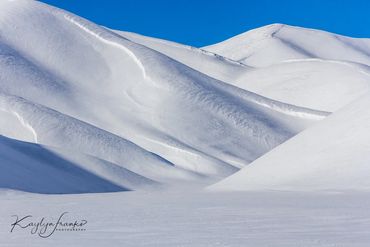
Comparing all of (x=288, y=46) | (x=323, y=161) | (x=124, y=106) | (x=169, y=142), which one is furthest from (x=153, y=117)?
(x=288, y=46)

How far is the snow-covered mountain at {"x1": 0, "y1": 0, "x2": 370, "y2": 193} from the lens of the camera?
31.1 metres

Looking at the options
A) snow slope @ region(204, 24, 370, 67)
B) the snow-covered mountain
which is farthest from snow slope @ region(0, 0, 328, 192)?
snow slope @ region(204, 24, 370, 67)

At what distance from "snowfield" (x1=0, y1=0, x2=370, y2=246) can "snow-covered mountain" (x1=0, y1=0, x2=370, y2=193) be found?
144mm

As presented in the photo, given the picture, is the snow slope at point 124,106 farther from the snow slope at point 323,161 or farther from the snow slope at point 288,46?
the snow slope at point 288,46

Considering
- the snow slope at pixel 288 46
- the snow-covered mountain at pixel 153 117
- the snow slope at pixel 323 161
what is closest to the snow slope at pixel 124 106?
the snow-covered mountain at pixel 153 117

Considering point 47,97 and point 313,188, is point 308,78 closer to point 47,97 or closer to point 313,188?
point 47,97

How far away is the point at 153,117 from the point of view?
2594 inches

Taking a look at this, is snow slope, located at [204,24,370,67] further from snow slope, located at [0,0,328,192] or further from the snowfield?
snow slope, located at [0,0,328,192]

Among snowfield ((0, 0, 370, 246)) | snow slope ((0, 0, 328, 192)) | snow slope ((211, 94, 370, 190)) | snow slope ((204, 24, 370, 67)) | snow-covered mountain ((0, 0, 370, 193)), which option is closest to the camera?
snowfield ((0, 0, 370, 246))

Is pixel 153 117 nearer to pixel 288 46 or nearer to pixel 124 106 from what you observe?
pixel 124 106

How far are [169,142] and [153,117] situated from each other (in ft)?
23.3

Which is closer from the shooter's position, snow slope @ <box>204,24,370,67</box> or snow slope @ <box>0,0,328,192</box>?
snow slope @ <box>0,0,328,192</box>

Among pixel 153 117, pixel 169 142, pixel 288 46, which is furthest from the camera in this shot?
pixel 288 46

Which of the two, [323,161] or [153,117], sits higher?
[153,117]
